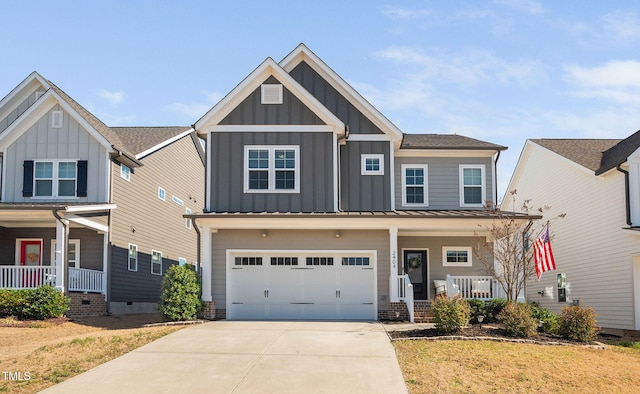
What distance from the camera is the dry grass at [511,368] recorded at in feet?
40.3

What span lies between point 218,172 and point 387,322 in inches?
287

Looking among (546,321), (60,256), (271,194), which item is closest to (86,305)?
(60,256)

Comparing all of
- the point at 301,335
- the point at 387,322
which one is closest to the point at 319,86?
the point at 387,322

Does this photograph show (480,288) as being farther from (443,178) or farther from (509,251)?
(443,178)

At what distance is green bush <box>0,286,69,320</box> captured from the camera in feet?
68.1

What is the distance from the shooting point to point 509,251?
725 inches

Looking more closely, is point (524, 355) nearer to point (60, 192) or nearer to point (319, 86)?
point (319, 86)

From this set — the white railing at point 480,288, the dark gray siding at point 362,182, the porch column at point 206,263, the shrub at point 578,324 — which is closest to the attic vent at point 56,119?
the porch column at point 206,263

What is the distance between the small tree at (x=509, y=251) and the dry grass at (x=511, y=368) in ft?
10.1

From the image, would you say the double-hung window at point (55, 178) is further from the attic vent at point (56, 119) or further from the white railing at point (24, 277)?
the white railing at point (24, 277)

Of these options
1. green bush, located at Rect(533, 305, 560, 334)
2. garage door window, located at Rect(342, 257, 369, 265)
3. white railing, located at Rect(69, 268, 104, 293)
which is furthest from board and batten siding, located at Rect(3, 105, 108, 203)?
green bush, located at Rect(533, 305, 560, 334)

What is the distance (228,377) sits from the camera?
12.6 m

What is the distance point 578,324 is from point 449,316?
3.17 metres

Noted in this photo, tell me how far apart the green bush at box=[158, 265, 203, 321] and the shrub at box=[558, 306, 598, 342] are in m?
10.1
